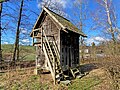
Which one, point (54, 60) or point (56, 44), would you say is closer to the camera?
point (54, 60)

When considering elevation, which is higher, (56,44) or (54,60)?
(56,44)

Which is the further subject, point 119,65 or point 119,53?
point 119,53

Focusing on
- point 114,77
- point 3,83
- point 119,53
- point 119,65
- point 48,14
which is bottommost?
point 3,83

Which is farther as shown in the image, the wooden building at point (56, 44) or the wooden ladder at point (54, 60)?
the wooden building at point (56, 44)

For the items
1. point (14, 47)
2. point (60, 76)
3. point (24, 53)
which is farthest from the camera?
point (24, 53)

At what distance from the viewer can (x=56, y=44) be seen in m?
13.5

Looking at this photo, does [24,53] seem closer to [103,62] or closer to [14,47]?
[14,47]

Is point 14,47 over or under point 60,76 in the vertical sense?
over

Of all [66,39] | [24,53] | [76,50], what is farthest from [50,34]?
[24,53]

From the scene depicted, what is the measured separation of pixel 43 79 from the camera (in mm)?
12047

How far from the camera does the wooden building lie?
42.0ft

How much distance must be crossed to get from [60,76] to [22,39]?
11736mm

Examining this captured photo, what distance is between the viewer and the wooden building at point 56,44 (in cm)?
1280

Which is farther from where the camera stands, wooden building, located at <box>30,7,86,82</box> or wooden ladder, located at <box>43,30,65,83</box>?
wooden building, located at <box>30,7,86,82</box>
